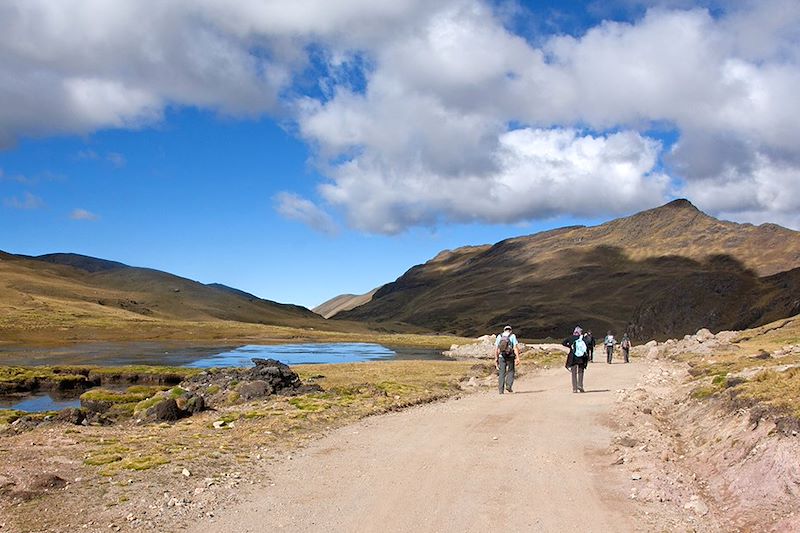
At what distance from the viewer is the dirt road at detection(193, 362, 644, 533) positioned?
10781 millimetres

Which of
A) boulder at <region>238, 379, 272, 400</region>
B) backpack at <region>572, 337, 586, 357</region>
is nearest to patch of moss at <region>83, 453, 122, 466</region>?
boulder at <region>238, 379, 272, 400</region>

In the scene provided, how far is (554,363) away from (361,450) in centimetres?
4245

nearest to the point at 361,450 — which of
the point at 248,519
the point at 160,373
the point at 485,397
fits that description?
the point at 248,519

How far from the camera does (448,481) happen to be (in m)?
13.1

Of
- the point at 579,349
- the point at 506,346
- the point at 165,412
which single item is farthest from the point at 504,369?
the point at 165,412

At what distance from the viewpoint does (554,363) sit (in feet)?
184

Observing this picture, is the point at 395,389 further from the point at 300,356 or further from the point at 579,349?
the point at 300,356

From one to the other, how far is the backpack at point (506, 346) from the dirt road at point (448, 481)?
7706 millimetres

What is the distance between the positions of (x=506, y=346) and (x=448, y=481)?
16812 millimetres

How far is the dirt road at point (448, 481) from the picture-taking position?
424 inches

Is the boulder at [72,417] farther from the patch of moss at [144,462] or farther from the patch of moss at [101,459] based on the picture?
the patch of moss at [144,462]

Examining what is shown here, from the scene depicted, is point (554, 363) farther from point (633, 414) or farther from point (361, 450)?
point (361, 450)

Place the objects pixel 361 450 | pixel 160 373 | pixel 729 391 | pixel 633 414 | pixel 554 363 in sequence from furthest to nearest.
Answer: pixel 160 373 < pixel 554 363 < pixel 633 414 < pixel 729 391 < pixel 361 450

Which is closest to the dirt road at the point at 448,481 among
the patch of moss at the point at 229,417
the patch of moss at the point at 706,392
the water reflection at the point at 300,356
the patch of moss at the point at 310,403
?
the patch of moss at the point at 310,403
